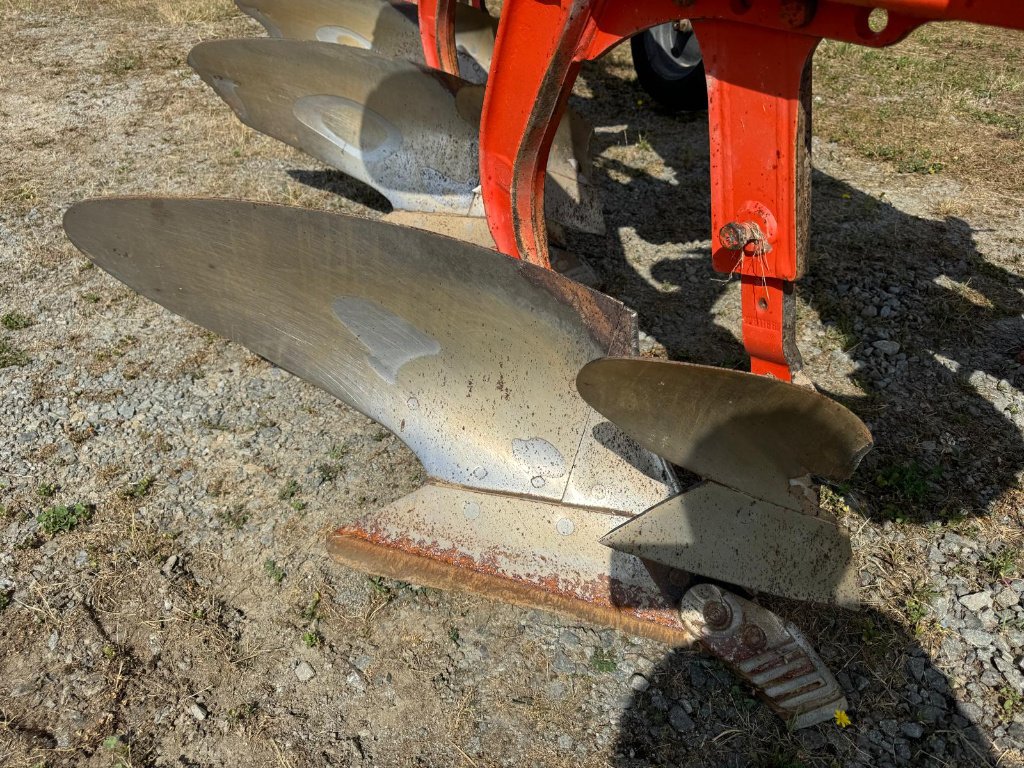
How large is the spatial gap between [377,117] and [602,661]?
253cm

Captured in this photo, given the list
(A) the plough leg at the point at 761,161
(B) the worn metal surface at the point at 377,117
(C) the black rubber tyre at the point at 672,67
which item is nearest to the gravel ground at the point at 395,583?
(B) the worn metal surface at the point at 377,117

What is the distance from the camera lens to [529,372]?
2.14 m

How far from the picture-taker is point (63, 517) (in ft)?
7.50

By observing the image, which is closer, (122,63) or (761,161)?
(761,161)

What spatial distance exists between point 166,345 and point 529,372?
63.3 inches

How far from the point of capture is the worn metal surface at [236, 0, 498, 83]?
13.5 feet

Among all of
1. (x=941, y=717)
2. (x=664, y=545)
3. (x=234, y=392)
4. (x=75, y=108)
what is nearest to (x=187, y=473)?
(x=234, y=392)

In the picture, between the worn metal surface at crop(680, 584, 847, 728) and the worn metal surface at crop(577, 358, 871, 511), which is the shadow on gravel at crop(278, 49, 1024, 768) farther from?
the worn metal surface at crop(577, 358, 871, 511)

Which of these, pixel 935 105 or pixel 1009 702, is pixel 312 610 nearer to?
pixel 1009 702

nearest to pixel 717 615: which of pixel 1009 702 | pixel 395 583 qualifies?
pixel 1009 702

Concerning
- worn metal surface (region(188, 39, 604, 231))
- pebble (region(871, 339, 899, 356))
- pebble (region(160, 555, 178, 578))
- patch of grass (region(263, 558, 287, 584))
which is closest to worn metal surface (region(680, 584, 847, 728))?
patch of grass (region(263, 558, 287, 584))

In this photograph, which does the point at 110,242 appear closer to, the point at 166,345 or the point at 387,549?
the point at 166,345

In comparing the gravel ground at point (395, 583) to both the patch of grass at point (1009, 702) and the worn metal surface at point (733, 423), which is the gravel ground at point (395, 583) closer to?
the patch of grass at point (1009, 702)

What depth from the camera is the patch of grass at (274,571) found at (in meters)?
2.14
